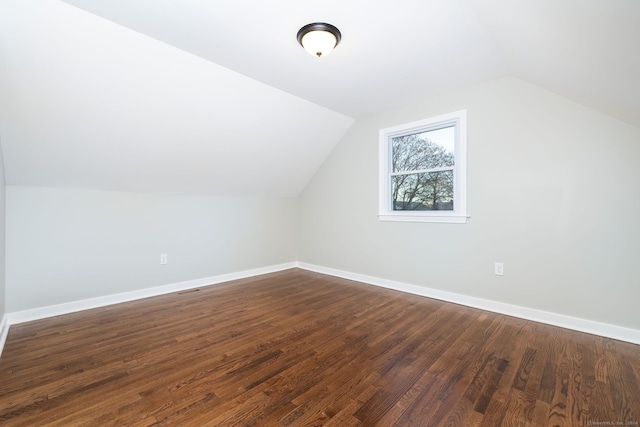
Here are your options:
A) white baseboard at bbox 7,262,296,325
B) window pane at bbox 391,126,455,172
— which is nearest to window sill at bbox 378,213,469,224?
window pane at bbox 391,126,455,172

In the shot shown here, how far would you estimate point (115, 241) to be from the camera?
3037 millimetres

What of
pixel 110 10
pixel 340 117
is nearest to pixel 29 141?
pixel 110 10

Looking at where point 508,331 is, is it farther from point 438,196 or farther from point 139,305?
point 139,305

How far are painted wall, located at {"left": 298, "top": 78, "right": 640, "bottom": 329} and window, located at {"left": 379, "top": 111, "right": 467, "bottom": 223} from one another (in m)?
0.10

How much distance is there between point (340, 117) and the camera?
3805mm

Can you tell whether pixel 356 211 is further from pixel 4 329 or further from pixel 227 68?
pixel 4 329

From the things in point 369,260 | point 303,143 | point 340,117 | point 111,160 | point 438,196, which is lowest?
point 369,260

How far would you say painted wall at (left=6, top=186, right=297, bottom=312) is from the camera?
2572 millimetres

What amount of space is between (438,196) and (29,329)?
163 inches

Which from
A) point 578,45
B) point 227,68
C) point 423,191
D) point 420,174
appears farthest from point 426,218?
point 227,68

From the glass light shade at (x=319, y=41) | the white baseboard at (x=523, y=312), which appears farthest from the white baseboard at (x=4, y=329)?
the white baseboard at (x=523, y=312)

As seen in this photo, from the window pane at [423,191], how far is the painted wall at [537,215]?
0.24 metres

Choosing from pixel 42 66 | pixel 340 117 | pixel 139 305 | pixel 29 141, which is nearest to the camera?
pixel 42 66

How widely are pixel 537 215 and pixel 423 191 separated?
1149 mm
